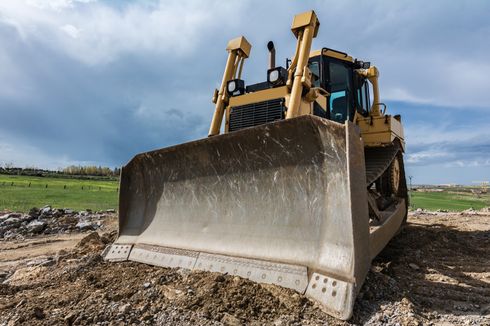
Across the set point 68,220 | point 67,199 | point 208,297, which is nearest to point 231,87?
point 208,297

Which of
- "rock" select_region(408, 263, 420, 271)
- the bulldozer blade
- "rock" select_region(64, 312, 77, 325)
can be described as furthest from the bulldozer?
"rock" select_region(64, 312, 77, 325)

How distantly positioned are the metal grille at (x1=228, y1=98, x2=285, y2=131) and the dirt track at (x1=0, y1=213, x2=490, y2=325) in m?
2.19

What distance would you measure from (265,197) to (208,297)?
1.21 m

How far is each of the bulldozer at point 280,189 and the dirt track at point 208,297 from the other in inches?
9.2

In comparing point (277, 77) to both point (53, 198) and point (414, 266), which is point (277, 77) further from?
point (53, 198)

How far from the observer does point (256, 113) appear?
15.8 feet

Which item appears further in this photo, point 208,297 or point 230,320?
point 208,297

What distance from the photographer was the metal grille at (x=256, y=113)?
462 centimetres

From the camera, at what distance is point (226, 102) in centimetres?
565

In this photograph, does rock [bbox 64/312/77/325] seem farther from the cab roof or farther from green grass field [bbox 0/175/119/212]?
green grass field [bbox 0/175/119/212]

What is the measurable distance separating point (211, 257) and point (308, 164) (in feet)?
4.52

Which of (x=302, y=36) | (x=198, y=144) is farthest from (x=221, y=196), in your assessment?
(x=302, y=36)

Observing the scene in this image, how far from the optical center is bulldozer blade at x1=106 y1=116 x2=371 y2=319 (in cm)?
284

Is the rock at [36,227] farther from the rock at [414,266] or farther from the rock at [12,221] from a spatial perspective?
the rock at [414,266]
